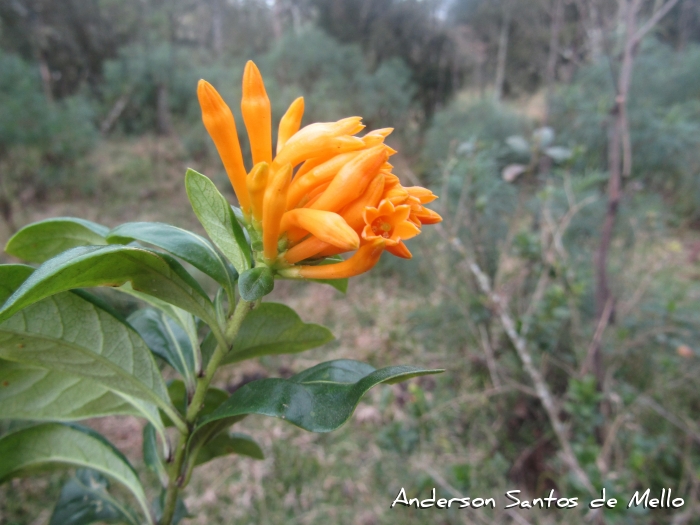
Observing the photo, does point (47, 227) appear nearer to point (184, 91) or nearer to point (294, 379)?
point (294, 379)

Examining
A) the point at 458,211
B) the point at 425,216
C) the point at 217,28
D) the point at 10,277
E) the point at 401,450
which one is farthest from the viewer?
the point at 217,28

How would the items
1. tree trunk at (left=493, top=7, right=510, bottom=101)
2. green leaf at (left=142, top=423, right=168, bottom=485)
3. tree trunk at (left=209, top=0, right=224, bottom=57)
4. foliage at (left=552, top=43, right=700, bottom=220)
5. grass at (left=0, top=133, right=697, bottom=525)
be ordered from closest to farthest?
1. green leaf at (left=142, top=423, right=168, bottom=485)
2. grass at (left=0, top=133, right=697, bottom=525)
3. foliage at (left=552, top=43, right=700, bottom=220)
4. tree trunk at (left=493, top=7, right=510, bottom=101)
5. tree trunk at (left=209, top=0, right=224, bottom=57)

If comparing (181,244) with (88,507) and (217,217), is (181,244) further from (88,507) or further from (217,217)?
(88,507)

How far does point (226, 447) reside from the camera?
0.72 m

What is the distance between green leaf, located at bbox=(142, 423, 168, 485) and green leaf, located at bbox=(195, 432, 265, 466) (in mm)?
73

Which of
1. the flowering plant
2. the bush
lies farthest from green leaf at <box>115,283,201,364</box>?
the bush

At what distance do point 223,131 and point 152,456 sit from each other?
609 millimetres

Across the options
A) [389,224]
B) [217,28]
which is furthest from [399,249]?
[217,28]

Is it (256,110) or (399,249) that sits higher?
(256,110)

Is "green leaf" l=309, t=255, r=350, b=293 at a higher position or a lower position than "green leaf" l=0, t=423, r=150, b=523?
higher

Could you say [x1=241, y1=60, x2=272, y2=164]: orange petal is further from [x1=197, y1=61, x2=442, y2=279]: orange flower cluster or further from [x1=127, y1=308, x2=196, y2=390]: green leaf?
[x1=127, y1=308, x2=196, y2=390]: green leaf

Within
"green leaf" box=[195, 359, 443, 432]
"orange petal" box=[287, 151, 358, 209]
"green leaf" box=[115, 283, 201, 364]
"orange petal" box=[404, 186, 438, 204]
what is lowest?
"green leaf" box=[115, 283, 201, 364]

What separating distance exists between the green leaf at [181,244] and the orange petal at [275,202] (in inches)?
3.4

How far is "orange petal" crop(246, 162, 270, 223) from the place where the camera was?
0.50 meters
